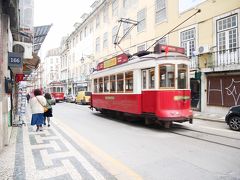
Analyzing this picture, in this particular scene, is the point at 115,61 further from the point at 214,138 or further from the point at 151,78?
the point at 214,138

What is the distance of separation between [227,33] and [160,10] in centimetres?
740

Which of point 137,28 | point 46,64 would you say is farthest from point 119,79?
point 46,64

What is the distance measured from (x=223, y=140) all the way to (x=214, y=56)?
9561mm

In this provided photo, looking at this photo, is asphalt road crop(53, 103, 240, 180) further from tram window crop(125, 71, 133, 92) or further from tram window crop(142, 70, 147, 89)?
tram window crop(125, 71, 133, 92)

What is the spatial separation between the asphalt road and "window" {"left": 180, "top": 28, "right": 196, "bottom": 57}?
390 inches

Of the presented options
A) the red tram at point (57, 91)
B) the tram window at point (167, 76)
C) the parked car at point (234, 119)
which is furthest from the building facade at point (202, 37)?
the red tram at point (57, 91)

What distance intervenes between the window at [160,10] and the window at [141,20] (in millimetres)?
2129

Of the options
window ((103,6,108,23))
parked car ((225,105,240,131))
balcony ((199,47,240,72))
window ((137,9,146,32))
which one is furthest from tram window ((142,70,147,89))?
window ((103,6,108,23))

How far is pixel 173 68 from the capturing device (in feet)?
33.8

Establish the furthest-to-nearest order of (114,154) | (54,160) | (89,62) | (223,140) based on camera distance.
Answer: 1. (89,62)
2. (223,140)
3. (114,154)
4. (54,160)

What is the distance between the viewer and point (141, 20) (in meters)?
24.8

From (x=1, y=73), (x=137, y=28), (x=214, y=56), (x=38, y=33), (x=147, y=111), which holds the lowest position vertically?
(x=147, y=111)

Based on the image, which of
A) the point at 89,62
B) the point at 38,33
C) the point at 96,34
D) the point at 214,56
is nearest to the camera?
the point at 214,56

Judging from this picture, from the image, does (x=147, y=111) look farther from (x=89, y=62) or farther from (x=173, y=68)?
(x=89, y=62)
